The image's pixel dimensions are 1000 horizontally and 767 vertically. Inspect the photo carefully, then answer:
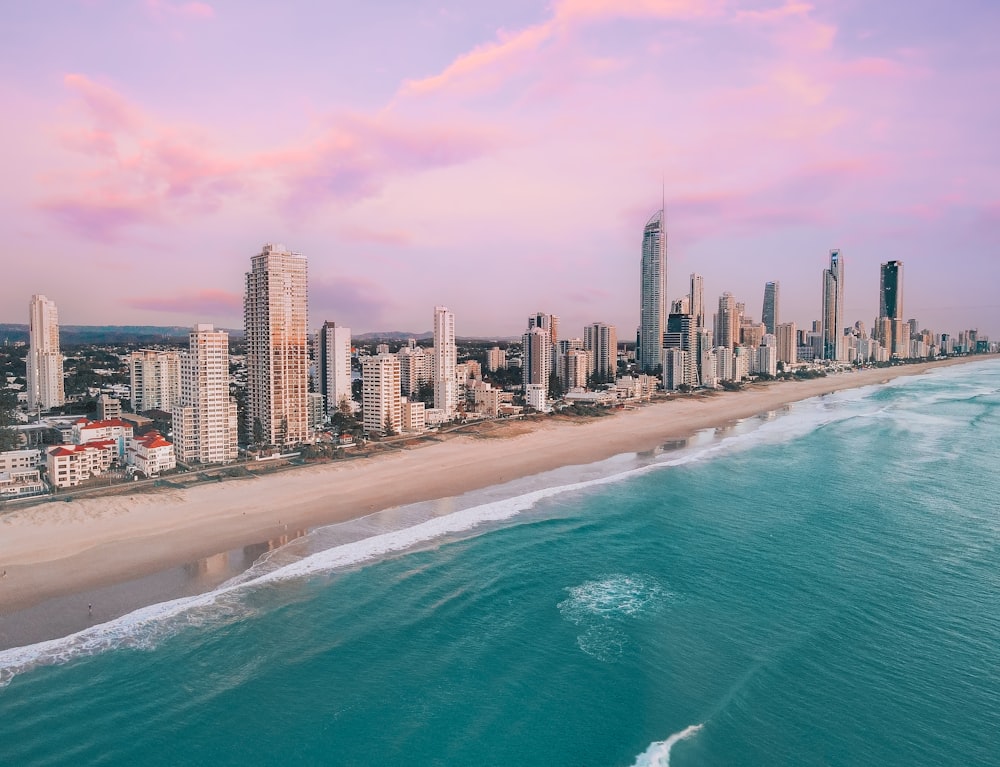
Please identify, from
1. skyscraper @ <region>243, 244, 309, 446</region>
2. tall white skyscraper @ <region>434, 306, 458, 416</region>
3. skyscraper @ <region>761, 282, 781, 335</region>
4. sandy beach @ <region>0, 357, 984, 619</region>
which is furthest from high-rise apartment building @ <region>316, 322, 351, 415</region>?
skyscraper @ <region>761, 282, 781, 335</region>

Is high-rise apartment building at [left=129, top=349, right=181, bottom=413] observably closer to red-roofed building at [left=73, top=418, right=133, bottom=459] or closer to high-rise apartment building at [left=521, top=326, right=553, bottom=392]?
red-roofed building at [left=73, top=418, right=133, bottom=459]

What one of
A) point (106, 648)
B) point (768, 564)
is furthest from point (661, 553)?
point (106, 648)

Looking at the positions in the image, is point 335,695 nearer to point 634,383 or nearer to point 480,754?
point 480,754

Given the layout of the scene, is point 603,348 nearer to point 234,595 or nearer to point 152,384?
point 152,384

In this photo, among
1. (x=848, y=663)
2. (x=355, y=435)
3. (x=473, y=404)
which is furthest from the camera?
(x=473, y=404)

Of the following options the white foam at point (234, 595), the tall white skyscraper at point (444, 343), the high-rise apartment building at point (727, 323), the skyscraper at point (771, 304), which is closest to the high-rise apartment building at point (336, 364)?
the tall white skyscraper at point (444, 343)

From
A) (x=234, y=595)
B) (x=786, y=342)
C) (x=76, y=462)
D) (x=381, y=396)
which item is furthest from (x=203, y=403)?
(x=786, y=342)
